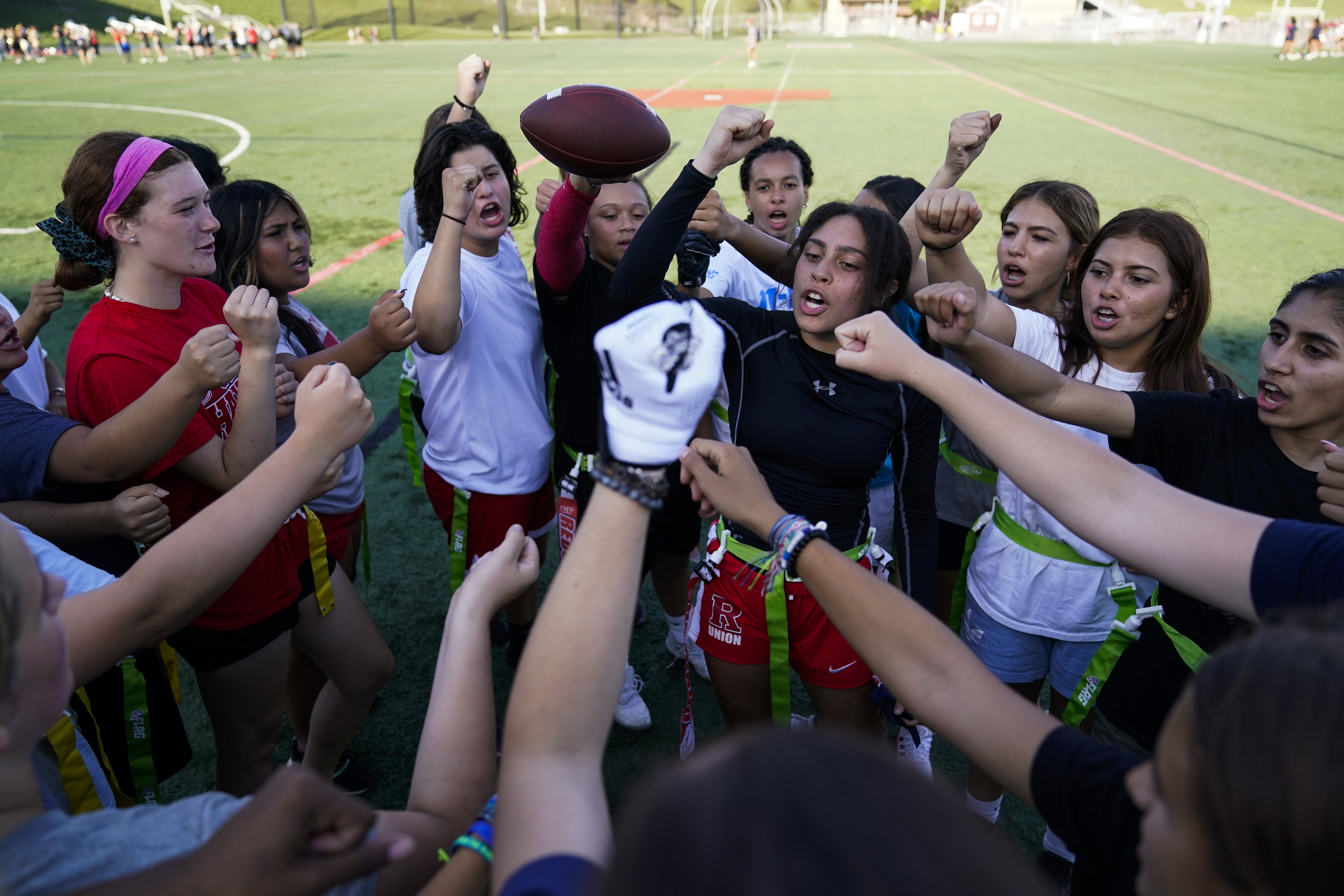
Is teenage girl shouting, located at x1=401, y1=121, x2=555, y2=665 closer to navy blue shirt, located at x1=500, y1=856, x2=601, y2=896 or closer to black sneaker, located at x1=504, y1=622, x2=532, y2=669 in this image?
black sneaker, located at x1=504, y1=622, x2=532, y2=669

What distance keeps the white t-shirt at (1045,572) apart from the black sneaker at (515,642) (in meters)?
1.84

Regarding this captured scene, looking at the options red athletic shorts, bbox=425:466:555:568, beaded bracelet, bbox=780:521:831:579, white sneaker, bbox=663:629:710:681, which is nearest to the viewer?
beaded bracelet, bbox=780:521:831:579

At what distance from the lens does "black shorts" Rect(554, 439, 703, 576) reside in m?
3.08

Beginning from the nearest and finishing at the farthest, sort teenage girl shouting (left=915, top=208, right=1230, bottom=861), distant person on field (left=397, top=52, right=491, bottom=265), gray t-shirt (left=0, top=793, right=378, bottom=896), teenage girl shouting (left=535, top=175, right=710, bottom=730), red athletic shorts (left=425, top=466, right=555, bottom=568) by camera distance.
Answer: gray t-shirt (left=0, top=793, right=378, bottom=896) < teenage girl shouting (left=915, top=208, right=1230, bottom=861) < teenage girl shouting (left=535, top=175, right=710, bottom=730) < red athletic shorts (left=425, top=466, right=555, bottom=568) < distant person on field (left=397, top=52, right=491, bottom=265)

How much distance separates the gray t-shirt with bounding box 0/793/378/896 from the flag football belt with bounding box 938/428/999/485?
2.49 m

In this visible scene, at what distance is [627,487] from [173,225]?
205cm

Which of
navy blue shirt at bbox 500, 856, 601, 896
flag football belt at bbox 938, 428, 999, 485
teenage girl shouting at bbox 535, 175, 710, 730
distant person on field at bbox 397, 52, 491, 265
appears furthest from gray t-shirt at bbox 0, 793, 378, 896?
distant person on field at bbox 397, 52, 491, 265

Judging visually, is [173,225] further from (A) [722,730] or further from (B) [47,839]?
(A) [722,730]

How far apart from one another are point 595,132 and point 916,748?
7.89 feet

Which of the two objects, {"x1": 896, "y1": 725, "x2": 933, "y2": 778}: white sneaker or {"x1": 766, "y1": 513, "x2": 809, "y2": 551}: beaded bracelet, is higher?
{"x1": 766, "y1": 513, "x2": 809, "y2": 551}: beaded bracelet

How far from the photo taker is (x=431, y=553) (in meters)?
4.30

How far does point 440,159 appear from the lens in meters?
3.00

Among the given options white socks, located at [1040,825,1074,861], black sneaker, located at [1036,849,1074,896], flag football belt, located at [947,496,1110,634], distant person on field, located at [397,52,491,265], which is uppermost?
distant person on field, located at [397,52,491,265]

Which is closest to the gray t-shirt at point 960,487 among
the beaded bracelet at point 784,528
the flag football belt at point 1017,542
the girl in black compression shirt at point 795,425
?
the flag football belt at point 1017,542
